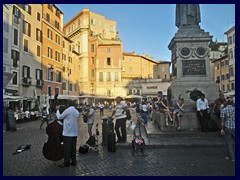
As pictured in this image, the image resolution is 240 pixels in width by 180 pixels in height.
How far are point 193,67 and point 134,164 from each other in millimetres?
6379

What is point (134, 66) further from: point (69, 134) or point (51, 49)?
point (69, 134)

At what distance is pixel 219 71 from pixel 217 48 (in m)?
18.9

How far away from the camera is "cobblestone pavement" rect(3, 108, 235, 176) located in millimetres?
5652

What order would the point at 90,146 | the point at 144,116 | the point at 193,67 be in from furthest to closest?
1. the point at 144,116
2. the point at 193,67
3. the point at 90,146

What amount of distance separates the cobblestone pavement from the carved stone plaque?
13.5 feet

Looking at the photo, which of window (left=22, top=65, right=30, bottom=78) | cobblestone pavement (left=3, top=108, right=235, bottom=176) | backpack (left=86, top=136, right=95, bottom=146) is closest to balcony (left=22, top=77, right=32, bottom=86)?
window (left=22, top=65, right=30, bottom=78)

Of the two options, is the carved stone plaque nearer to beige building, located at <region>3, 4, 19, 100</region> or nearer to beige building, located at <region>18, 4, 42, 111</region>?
beige building, located at <region>3, 4, 19, 100</region>

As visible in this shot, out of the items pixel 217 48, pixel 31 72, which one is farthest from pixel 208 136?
pixel 217 48

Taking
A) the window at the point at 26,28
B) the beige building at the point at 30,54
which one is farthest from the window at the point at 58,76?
the window at the point at 26,28

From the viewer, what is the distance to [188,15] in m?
12.0

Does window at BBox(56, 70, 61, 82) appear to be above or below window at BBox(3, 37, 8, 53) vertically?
below

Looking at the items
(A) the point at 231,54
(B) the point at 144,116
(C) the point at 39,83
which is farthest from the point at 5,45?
(A) the point at 231,54

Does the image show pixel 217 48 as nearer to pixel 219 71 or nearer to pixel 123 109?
pixel 219 71

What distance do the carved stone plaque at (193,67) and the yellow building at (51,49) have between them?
1122 inches
